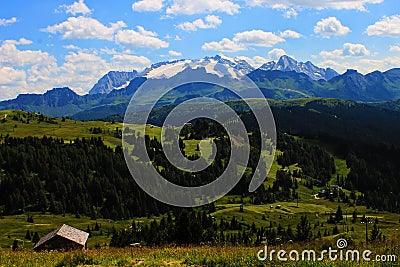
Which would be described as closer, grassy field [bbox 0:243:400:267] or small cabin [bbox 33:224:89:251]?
grassy field [bbox 0:243:400:267]

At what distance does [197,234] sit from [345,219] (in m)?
170

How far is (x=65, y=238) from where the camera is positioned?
6094cm

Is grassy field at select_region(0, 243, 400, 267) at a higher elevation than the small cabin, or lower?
higher

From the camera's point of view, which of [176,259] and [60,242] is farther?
[60,242]

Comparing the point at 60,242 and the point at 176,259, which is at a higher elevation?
the point at 176,259

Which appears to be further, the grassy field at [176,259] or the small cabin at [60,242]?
the small cabin at [60,242]

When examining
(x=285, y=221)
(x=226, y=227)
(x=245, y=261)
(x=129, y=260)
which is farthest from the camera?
(x=285, y=221)

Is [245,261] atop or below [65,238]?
atop

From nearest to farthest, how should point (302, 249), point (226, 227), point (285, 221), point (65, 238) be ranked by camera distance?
point (302, 249), point (65, 238), point (226, 227), point (285, 221)

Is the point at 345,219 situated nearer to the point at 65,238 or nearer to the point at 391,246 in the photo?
the point at 65,238

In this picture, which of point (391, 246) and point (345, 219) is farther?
point (345, 219)

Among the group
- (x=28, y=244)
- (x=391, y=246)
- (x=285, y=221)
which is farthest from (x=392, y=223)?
(x=391, y=246)

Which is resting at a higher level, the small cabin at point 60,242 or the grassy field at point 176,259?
the grassy field at point 176,259

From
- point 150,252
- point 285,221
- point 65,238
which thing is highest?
point 150,252
